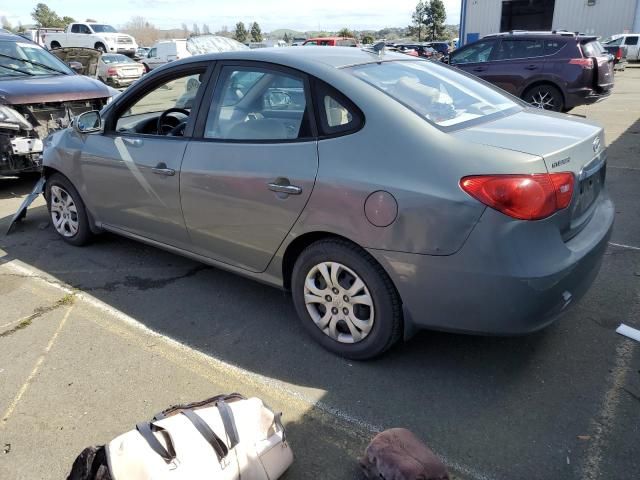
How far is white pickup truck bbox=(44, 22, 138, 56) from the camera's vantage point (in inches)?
1203

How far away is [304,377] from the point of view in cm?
289

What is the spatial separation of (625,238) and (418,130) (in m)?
2.99

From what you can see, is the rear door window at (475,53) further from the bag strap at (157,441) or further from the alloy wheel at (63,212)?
the bag strap at (157,441)

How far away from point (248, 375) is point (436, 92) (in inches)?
75.4

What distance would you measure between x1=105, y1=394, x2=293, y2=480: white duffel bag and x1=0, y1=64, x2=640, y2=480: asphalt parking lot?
21 centimetres

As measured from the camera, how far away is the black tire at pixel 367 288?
106 inches

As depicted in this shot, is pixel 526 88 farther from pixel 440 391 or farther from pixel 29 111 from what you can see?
pixel 440 391

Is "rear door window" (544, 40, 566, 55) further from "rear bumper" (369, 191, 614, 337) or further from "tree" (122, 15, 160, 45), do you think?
"tree" (122, 15, 160, 45)

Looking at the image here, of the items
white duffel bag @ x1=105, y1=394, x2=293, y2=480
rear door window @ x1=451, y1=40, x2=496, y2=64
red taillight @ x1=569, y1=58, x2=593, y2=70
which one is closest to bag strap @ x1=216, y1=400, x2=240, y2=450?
white duffel bag @ x1=105, y1=394, x2=293, y2=480

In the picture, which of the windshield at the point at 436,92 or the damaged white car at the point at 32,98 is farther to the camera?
the damaged white car at the point at 32,98

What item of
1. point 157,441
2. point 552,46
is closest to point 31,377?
point 157,441

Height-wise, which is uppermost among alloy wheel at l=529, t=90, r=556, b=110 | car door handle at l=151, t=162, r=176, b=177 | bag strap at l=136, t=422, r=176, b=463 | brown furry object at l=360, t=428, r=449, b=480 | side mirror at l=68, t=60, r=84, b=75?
side mirror at l=68, t=60, r=84, b=75

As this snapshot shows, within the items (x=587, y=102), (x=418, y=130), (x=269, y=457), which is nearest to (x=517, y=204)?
(x=418, y=130)

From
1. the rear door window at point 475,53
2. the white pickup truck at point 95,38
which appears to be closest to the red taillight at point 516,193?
the rear door window at point 475,53
